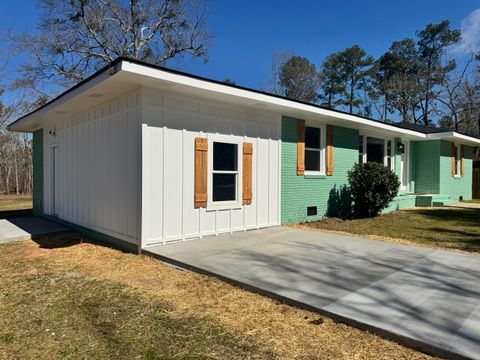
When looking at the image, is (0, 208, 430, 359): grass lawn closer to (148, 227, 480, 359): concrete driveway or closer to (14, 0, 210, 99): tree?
(148, 227, 480, 359): concrete driveway

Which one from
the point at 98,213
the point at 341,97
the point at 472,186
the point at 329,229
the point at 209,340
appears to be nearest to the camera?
the point at 209,340

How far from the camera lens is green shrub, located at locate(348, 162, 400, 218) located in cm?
944

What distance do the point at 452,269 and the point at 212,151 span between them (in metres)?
4.31

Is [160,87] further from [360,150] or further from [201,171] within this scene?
[360,150]

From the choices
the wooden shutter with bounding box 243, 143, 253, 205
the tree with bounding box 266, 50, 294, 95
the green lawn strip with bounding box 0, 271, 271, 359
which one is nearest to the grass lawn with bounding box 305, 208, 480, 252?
the wooden shutter with bounding box 243, 143, 253, 205

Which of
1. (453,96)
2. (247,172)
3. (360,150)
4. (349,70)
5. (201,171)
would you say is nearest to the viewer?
(201,171)

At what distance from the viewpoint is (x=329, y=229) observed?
7.91m

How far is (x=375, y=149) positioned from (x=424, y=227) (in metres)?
4.10

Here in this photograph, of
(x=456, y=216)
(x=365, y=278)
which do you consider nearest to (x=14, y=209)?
(x=365, y=278)

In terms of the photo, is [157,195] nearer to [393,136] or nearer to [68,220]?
Answer: [68,220]

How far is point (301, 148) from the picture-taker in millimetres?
8578

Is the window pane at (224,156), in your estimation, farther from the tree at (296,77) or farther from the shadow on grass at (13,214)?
the tree at (296,77)

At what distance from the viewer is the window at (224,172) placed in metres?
6.79

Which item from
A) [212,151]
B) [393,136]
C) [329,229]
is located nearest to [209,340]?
[212,151]
